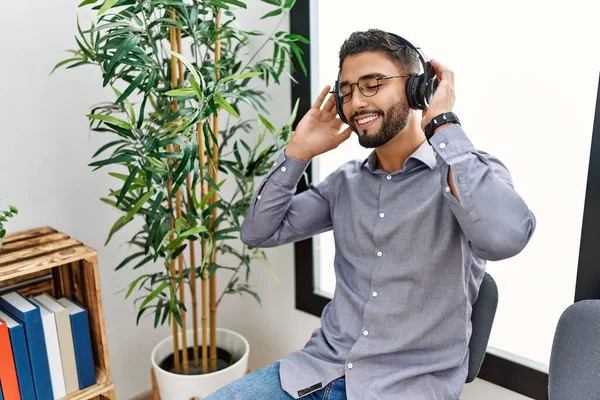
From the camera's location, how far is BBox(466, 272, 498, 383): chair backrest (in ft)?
4.50

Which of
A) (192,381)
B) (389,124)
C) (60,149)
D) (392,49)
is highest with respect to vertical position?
(392,49)

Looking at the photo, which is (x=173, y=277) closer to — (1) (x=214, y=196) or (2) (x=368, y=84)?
(1) (x=214, y=196)

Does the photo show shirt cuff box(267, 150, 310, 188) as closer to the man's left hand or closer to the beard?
the beard

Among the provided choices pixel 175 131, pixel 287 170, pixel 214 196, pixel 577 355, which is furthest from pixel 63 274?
pixel 577 355

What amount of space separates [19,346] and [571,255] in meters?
1.48

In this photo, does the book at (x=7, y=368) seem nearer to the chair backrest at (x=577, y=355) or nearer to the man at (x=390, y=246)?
the man at (x=390, y=246)

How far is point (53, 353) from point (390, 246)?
96 cm

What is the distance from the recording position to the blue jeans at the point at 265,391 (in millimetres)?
1410

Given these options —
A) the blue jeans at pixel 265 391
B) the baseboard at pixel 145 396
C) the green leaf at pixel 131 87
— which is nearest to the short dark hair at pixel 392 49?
the green leaf at pixel 131 87

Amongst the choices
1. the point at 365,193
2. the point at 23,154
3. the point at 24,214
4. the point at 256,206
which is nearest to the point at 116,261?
the point at 24,214

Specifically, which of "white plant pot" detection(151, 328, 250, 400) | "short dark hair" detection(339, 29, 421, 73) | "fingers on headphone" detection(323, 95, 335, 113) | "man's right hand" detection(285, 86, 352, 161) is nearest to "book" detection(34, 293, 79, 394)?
"white plant pot" detection(151, 328, 250, 400)

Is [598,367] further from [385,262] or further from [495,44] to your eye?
[495,44]

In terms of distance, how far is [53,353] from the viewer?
1.53 meters

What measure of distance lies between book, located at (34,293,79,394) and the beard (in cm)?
95
